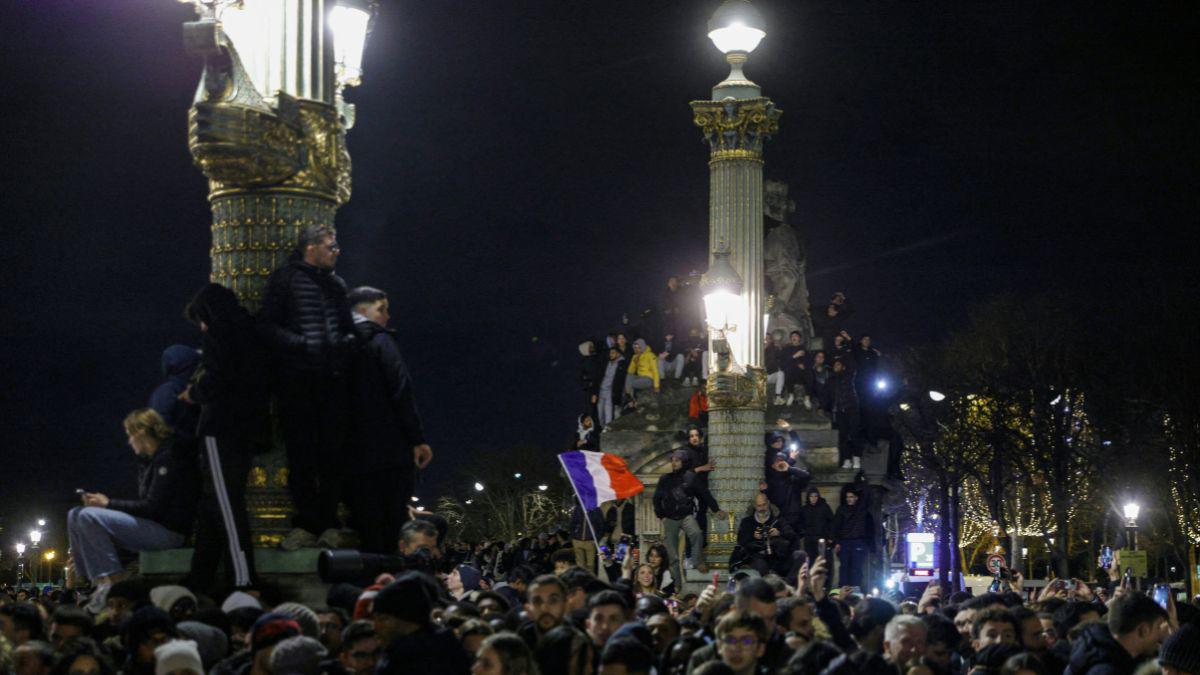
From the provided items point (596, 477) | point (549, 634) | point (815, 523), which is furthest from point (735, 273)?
point (549, 634)

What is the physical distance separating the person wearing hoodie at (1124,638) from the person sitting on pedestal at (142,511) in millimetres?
5696

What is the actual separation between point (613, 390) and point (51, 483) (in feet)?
104

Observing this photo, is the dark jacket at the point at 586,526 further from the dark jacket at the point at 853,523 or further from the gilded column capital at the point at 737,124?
the gilded column capital at the point at 737,124

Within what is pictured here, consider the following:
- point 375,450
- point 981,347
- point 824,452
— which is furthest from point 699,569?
point 981,347

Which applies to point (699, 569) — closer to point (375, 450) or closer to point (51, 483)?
point (375, 450)

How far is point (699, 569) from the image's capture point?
29.3 meters

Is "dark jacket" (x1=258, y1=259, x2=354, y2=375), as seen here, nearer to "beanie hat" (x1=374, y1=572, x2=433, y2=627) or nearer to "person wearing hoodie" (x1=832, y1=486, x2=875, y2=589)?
"beanie hat" (x1=374, y1=572, x2=433, y2=627)

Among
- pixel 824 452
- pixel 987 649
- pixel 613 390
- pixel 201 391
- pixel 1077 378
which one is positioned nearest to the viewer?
pixel 987 649

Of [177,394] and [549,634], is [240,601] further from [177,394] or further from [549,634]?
[549,634]

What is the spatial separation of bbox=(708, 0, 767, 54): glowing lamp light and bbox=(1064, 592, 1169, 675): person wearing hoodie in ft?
64.5

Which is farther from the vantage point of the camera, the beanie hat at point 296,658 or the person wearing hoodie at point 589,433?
the person wearing hoodie at point 589,433

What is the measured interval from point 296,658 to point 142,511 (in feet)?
15.3

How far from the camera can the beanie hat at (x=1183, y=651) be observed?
9.05 metres

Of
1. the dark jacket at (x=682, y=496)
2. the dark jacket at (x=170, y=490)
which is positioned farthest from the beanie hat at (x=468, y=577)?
the dark jacket at (x=682, y=496)
